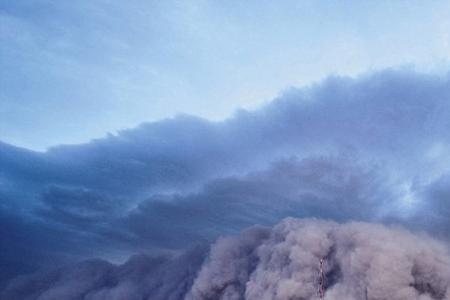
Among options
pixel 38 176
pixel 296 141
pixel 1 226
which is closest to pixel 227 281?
pixel 296 141

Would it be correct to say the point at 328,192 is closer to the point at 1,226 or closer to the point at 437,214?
the point at 437,214

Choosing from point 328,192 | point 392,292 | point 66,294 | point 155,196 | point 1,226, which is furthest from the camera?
point 1,226

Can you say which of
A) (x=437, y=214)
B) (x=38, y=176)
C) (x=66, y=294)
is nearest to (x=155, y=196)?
(x=38, y=176)

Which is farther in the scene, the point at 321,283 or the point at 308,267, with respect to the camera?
the point at 308,267

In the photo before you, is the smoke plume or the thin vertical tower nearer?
the smoke plume

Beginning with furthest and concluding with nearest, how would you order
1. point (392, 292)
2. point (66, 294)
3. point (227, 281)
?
point (66, 294), point (227, 281), point (392, 292)

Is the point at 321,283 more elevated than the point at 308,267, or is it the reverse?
the point at 308,267

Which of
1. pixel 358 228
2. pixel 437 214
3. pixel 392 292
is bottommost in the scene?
pixel 392 292

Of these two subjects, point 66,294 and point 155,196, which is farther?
point 66,294

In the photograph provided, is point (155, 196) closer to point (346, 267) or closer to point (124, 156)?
point (124, 156)

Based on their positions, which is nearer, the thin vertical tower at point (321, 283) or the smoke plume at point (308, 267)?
the smoke plume at point (308, 267)

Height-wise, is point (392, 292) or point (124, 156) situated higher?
point (124, 156)
